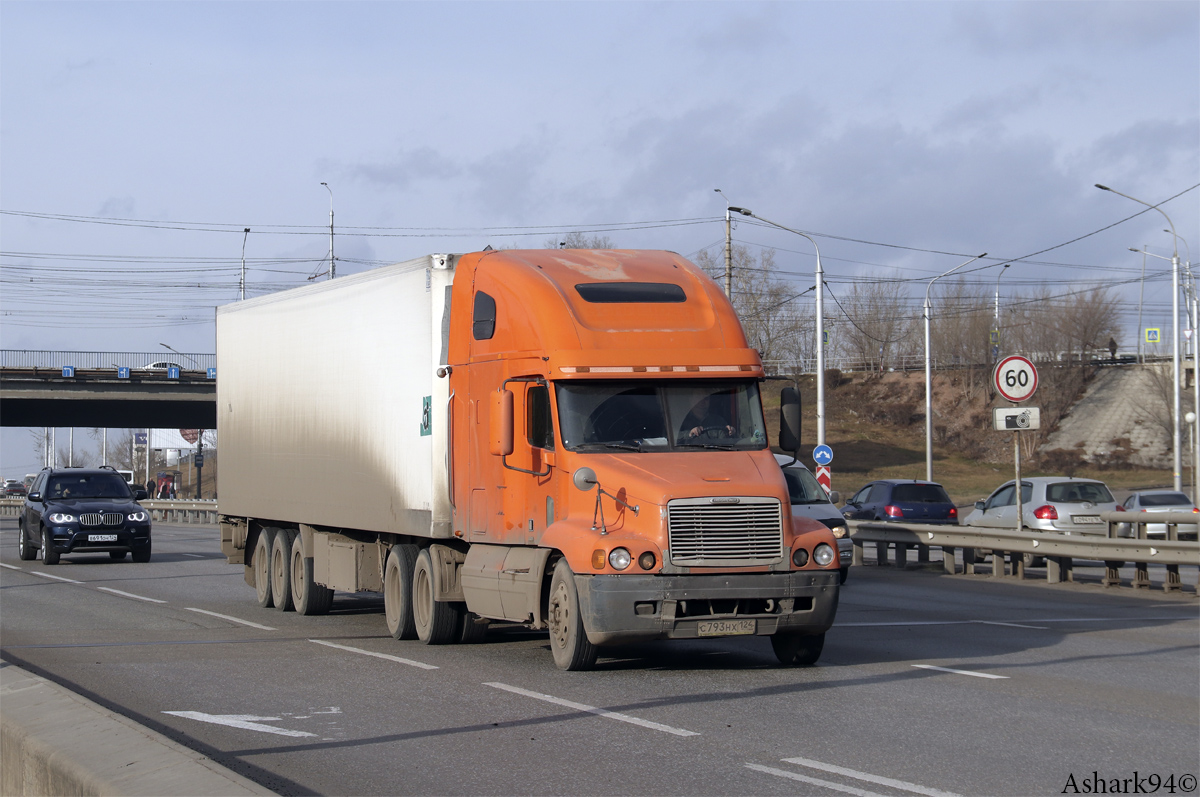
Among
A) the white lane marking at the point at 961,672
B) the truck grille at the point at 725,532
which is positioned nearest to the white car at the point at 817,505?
the white lane marking at the point at 961,672

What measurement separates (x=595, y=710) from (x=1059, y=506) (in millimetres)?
18161

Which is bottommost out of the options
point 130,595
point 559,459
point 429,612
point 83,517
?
point 130,595

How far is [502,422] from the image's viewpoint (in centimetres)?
1167

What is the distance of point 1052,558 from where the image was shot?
2069 cm

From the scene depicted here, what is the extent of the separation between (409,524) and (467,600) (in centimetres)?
124

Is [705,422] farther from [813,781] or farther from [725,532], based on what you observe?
[813,781]

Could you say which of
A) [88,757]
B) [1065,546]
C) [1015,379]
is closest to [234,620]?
[88,757]

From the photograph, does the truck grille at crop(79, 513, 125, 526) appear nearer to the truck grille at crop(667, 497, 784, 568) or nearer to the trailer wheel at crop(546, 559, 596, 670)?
the trailer wheel at crop(546, 559, 596, 670)

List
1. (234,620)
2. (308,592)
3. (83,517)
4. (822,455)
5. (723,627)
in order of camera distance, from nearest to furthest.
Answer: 1. (723,627)
2. (234,620)
3. (308,592)
4. (83,517)
5. (822,455)

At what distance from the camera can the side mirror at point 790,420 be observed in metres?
12.2

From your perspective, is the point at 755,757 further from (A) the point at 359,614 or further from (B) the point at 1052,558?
(B) the point at 1052,558

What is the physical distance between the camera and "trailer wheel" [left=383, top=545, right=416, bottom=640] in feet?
45.3

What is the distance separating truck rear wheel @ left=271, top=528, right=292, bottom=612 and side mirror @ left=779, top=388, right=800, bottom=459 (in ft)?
25.2

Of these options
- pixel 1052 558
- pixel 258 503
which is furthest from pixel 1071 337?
pixel 258 503
